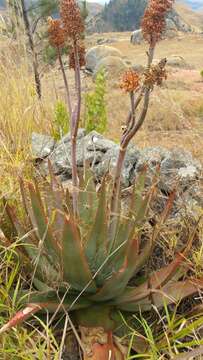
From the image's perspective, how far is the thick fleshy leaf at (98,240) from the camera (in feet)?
6.82

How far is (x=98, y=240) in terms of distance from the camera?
2162 mm

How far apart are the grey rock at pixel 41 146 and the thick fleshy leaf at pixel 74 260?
140cm

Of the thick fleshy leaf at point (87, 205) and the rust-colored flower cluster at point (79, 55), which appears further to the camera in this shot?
the thick fleshy leaf at point (87, 205)

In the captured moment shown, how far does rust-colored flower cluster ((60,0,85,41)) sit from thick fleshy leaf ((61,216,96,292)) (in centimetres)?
70

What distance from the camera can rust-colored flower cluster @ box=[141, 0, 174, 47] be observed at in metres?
1.74

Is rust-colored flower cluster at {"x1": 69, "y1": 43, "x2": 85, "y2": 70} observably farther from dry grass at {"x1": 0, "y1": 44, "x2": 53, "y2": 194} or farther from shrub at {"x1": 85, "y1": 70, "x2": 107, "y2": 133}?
shrub at {"x1": 85, "y1": 70, "x2": 107, "y2": 133}

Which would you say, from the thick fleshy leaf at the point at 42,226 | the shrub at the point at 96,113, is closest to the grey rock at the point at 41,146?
the shrub at the point at 96,113

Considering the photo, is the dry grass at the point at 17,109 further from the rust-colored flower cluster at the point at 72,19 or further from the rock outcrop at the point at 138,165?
the rust-colored flower cluster at the point at 72,19

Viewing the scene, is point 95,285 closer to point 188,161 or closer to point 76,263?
point 76,263

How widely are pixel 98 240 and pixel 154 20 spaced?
920mm

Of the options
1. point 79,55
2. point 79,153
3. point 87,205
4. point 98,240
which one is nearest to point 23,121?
point 79,153

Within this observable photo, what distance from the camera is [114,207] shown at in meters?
2.21

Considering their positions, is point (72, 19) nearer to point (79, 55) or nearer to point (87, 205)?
point (79, 55)

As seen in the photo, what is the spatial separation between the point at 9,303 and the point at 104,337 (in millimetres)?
426
